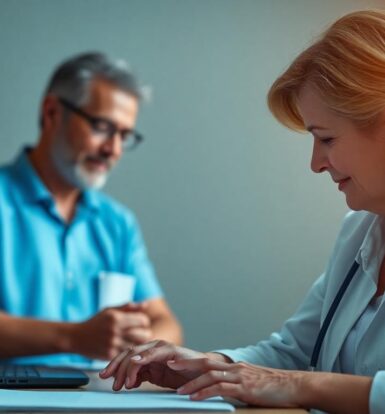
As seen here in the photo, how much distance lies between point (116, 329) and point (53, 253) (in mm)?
660

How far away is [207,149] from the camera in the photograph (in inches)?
150

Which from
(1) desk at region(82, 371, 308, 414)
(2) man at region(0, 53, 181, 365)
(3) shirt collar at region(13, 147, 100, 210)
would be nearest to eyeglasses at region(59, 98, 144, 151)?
(2) man at region(0, 53, 181, 365)

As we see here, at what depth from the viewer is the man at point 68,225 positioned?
283 centimetres

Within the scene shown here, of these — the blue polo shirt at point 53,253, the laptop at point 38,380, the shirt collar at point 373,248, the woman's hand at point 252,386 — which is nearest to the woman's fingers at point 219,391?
the woman's hand at point 252,386

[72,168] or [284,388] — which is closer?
[284,388]

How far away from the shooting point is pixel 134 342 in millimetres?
2443

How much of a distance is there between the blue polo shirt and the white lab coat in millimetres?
1252

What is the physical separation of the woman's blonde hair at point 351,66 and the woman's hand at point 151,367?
0.47 m

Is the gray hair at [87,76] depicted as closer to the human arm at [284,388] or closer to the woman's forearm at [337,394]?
the human arm at [284,388]

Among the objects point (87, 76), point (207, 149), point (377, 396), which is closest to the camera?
point (377, 396)

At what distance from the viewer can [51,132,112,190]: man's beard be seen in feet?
10.4

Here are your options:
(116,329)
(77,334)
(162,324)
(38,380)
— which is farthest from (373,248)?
(162,324)

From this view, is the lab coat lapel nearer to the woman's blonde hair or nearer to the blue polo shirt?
the woman's blonde hair

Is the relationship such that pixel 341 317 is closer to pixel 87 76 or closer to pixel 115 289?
pixel 115 289
